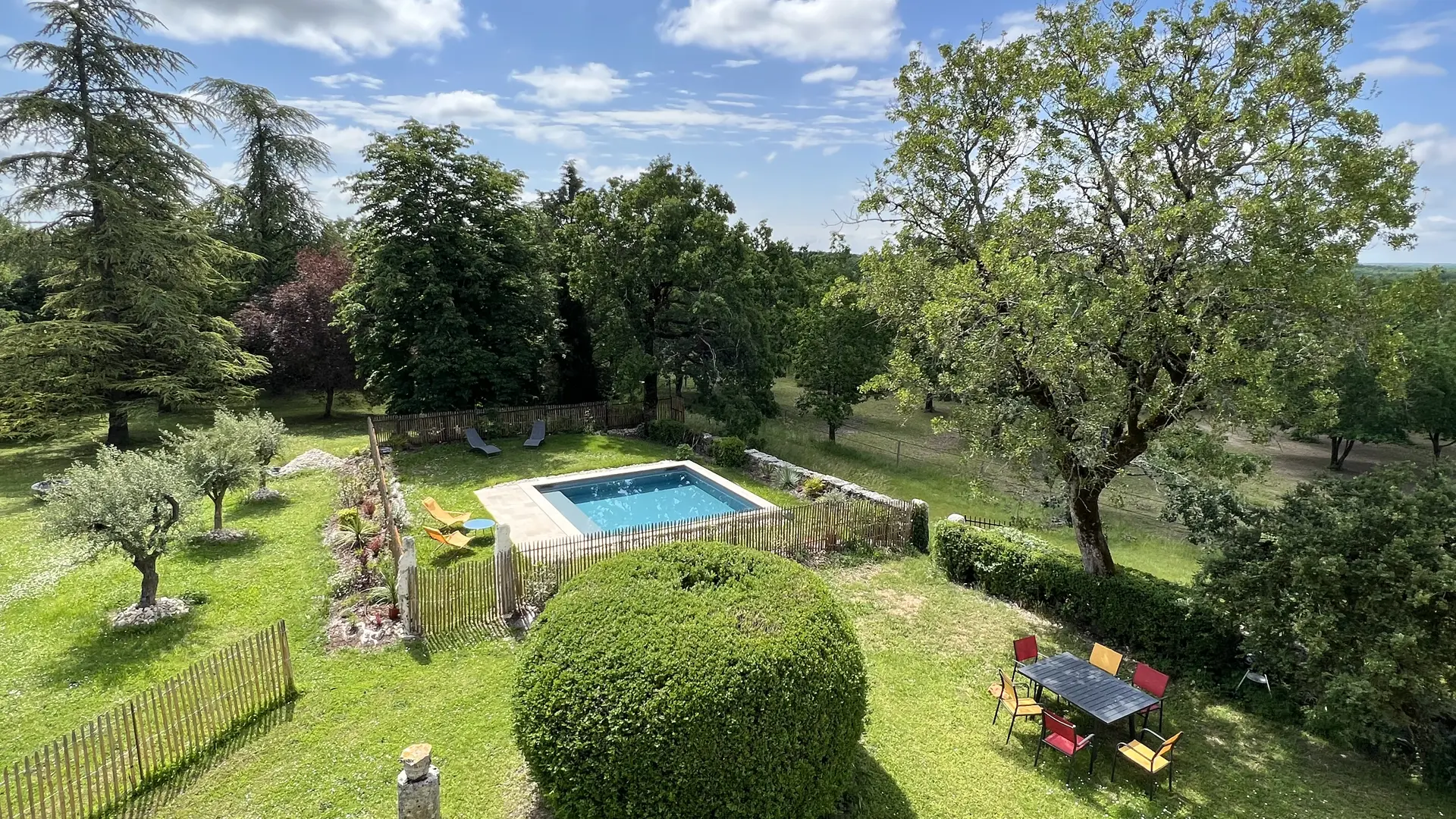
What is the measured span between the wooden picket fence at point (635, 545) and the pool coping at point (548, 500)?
2.26 feet

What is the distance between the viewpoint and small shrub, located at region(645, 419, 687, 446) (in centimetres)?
2511

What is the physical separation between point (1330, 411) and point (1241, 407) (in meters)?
1.33

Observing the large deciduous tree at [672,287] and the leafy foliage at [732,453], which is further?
the large deciduous tree at [672,287]

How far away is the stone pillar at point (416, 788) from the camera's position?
5758 mm

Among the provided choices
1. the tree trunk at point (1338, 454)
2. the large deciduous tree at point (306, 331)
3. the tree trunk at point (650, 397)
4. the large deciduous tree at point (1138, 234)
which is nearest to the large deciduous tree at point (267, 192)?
the large deciduous tree at point (306, 331)

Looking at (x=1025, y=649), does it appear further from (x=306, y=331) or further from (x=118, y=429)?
(x=306, y=331)

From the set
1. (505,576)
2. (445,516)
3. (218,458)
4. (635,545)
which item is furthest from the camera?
(445,516)

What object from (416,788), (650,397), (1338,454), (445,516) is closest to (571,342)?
(650,397)

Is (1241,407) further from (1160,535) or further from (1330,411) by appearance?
(1160,535)

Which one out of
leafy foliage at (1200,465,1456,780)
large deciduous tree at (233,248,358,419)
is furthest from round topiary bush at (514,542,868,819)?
large deciduous tree at (233,248,358,419)

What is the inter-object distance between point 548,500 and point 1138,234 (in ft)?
48.6

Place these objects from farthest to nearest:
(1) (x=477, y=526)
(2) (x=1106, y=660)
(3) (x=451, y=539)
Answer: (1) (x=477, y=526), (3) (x=451, y=539), (2) (x=1106, y=660)

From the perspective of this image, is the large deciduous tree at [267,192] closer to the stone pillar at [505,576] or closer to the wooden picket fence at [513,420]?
the wooden picket fence at [513,420]

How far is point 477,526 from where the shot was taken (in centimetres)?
1504
